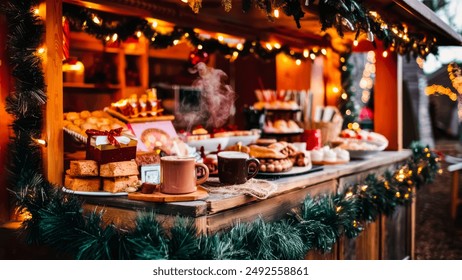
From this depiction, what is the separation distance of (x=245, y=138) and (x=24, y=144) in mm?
1758

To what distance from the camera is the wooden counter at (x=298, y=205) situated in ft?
7.12

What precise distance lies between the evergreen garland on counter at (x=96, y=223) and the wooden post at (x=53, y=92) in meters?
0.04

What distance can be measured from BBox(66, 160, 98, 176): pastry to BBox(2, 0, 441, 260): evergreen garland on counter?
11cm

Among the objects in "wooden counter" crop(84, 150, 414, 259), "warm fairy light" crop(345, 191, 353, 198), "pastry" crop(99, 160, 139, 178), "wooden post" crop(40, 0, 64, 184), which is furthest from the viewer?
"warm fairy light" crop(345, 191, 353, 198)

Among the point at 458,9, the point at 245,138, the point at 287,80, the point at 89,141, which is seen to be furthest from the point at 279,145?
the point at 458,9

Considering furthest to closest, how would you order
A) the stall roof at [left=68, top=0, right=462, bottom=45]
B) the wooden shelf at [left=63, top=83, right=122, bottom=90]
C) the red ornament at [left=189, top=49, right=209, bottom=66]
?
the wooden shelf at [left=63, top=83, right=122, bottom=90], the red ornament at [left=189, top=49, right=209, bottom=66], the stall roof at [left=68, top=0, right=462, bottom=45]

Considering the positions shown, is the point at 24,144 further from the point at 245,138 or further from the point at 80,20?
the point at 245,138

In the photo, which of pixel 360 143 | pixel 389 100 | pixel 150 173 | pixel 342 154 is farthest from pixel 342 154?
pixel 150 173

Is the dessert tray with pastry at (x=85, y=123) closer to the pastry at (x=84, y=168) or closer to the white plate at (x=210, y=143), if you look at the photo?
the pastry at (x=84, y=168)

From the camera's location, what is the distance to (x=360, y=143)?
408 cm

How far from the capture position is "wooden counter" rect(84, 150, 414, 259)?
2170 millimetres

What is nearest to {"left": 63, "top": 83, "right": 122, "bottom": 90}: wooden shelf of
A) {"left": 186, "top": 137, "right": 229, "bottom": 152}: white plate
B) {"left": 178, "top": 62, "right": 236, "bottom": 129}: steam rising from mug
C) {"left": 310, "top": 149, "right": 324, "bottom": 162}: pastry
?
{"left": 178, "top": 62, "right": 236, "bottom": 129}: steam rising from mug

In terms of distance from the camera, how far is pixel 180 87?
6.82m

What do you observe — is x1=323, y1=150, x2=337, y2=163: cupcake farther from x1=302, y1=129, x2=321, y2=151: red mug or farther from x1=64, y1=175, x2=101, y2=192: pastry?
x1=64, y1=175, x2=101, y2=192: pastry
